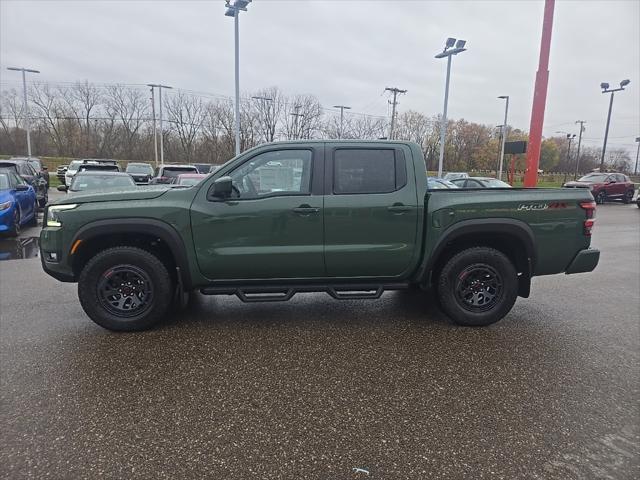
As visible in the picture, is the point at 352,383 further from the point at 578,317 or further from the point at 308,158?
the point at 578,317

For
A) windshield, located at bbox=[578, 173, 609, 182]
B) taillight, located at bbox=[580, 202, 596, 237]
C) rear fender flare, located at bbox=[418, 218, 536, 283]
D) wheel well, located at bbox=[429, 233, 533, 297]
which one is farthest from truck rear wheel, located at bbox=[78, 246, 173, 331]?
windshield, located at bbox=[578, 173, 609, 182]

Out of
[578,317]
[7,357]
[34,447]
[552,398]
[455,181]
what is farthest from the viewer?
[455,181]

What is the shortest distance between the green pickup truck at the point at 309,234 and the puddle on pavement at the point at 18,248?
4.76 meters

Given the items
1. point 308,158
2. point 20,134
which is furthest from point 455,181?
point 20,134

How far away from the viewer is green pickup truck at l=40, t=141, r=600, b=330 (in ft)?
13.3

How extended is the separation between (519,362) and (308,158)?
278cm

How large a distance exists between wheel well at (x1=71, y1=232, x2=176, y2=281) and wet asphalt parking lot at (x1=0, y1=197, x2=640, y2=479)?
69 cm

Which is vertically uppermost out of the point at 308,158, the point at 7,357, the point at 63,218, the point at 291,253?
the point at 308,158

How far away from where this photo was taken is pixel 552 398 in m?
3.12

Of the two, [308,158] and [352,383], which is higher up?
[308,158]

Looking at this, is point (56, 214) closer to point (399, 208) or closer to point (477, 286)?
point (399, 208)

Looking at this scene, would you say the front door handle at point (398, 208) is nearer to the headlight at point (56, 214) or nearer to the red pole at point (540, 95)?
the headlight at point (56, 214)

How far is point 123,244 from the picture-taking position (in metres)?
4.23

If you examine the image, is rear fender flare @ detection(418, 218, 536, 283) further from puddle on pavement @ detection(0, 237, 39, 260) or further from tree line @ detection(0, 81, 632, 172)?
tree line @ detection(0, 81, 632, 172)
